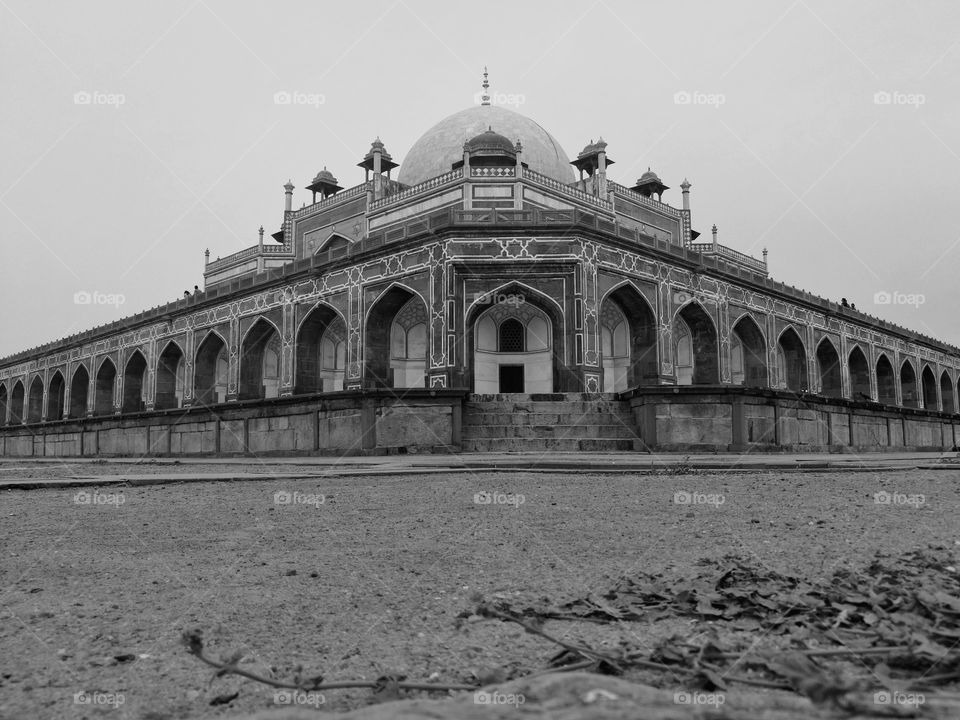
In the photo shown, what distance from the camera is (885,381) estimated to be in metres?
30.8

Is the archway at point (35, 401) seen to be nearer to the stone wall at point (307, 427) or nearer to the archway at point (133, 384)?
the archway at point (133, 384)

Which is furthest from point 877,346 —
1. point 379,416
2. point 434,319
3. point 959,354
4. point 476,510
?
point 476,510

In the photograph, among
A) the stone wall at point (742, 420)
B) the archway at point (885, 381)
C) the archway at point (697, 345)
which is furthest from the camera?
the archway at point (885, 381)

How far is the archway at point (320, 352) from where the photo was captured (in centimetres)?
2271

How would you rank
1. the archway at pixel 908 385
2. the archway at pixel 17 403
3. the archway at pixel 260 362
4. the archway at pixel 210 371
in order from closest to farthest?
the archway at pixel 260 362 < the archway at pixel 210 371 < the archway at pixel 908 385 < the archway at pixel 17 403

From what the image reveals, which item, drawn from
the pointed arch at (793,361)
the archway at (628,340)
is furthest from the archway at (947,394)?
the archway at (628,340)

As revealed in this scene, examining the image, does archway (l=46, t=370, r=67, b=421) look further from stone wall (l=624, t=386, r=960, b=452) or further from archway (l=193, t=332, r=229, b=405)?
stone wall (l=624, t=386, r=960, b=452)
